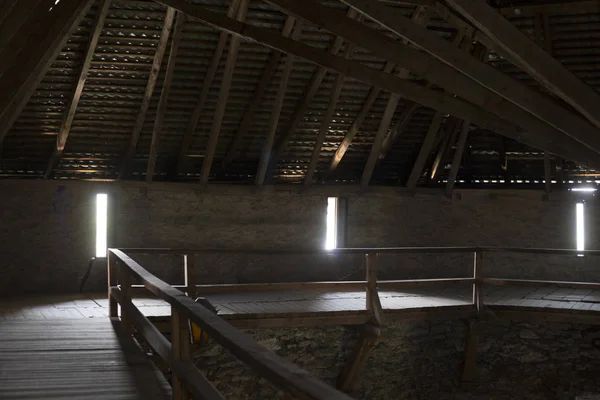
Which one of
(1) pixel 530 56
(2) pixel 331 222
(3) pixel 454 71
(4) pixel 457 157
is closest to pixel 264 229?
(2) pixel 331 222

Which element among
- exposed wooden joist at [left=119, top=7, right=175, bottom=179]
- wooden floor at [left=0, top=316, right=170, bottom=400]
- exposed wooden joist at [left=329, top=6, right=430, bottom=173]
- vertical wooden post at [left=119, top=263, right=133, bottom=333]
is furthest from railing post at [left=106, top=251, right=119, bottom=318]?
exposed wooden joist at [left=329, top=6, right=430, bottom=173]

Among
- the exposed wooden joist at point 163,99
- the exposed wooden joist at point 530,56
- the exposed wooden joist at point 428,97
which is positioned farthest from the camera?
the exposed wooden joist at point 163,99

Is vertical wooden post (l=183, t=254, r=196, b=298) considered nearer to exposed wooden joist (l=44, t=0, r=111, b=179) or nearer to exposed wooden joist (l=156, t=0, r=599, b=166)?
exposed wooden joist (l=156, t=0, r=599, b=166)

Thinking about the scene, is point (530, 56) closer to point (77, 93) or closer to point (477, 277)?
point (477, 277)

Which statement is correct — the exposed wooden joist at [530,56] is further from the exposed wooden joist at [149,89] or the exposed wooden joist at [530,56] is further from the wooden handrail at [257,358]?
the exposed wooden joist at [149,89]

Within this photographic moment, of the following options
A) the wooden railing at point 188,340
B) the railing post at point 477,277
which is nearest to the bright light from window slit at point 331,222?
the railing post at point 477,277

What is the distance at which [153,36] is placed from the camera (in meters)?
10.3

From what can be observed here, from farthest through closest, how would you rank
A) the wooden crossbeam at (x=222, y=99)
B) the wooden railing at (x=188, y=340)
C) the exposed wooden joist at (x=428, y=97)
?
the wooden crossbeam at (x=222, y=99) < the exposed wooden joist at (x=428, y=97) < the wooden railing at (x=188, y=340)

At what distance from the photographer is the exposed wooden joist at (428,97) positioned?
7.74m

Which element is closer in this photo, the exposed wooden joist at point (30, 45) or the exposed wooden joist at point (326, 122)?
the exposed wooden joist at point (30, 45)

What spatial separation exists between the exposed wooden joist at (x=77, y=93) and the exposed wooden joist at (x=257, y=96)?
2.45 meters

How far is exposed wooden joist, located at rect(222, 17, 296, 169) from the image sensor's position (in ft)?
34.8

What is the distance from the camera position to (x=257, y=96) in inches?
456

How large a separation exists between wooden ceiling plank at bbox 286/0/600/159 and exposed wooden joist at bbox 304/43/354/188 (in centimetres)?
403
